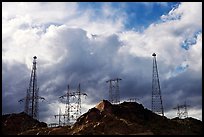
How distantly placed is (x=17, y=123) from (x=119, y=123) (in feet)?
76.5

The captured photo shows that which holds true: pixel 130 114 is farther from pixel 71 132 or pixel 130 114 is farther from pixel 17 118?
pixel 17 118

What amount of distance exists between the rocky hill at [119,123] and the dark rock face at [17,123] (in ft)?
25.0

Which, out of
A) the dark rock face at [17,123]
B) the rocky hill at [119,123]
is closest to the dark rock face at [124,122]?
the rocky hill at [119,123]

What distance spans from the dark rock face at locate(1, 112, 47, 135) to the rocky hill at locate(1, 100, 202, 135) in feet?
25.0

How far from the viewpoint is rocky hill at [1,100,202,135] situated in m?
54.1

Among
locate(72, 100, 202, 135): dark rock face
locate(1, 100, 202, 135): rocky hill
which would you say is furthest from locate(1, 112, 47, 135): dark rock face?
locate(72, 100, 202, 135): dark rock face

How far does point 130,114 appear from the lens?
65.8 meters

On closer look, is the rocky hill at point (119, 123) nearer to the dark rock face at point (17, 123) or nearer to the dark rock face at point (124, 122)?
the dark rock face at point (124, 122)

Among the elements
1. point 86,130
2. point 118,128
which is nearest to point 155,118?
point 118,128

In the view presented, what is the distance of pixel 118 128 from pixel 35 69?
102 ft

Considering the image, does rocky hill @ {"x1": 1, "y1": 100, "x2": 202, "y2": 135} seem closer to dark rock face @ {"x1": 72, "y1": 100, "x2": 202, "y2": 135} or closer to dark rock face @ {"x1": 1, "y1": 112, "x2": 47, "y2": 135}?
dark rock face @ {"x1": 72, "y1": 100, "x2": 202, "y2": 135}

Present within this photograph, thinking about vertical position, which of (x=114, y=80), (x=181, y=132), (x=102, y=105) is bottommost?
(x=181, y=132)

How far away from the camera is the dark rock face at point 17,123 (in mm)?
66250

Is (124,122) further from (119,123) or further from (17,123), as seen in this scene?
(17,123)
